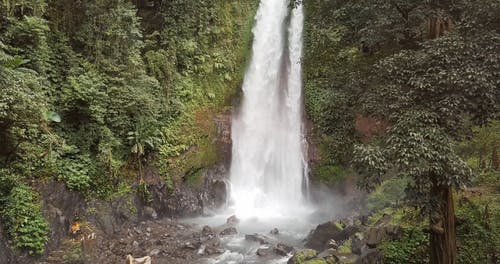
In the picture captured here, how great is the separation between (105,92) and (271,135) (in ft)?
28.5

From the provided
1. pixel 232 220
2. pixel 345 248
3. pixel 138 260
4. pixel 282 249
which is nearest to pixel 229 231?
pixel 232 220

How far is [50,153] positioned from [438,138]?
30.6ft

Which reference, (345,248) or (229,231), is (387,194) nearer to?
(345,248)

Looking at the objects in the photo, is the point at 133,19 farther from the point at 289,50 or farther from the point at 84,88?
the point at 289,50

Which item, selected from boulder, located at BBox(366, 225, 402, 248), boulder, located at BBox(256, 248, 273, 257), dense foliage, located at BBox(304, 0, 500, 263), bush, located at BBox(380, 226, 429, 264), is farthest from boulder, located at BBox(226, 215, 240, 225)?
dense foliage, located at BBox(304, 0, 500, 263)

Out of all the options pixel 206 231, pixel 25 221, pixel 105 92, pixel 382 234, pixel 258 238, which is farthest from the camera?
pixel 206 231

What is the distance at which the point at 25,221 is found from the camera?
9414mm

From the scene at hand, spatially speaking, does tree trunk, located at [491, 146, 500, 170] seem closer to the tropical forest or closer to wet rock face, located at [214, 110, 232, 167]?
the tropical forest

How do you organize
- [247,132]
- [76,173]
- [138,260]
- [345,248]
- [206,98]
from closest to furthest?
[345,248] < [138,260] < [76,173] < [206,98] < [247,132]

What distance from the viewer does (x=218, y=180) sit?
17.0 meters

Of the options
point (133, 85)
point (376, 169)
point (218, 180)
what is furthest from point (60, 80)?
point (376, 169)

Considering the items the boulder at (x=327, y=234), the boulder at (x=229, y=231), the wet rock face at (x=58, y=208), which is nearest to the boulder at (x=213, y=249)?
the boulder at (x=229, y=231)

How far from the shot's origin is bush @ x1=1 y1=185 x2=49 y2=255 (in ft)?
30.2

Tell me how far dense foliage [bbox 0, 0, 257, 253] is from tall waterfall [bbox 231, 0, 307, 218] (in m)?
1.34
